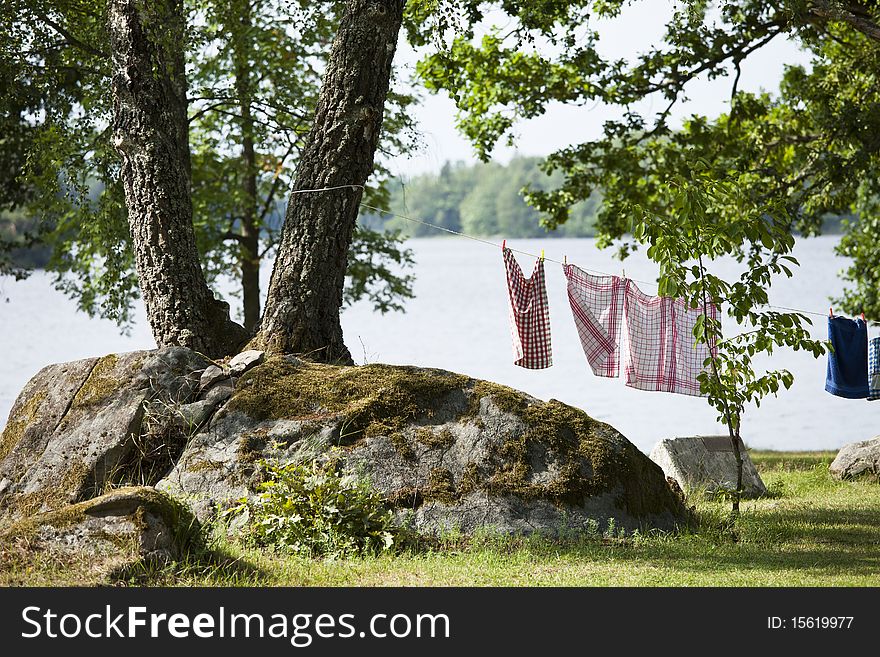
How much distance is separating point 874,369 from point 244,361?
681 cm

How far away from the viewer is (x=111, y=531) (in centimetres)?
479

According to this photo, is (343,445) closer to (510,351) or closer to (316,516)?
(316,516)

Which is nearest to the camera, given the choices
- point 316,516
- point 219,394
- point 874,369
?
point 316,516

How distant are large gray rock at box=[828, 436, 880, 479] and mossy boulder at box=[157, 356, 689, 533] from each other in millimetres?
3601

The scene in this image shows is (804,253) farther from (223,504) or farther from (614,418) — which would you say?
(223,504)

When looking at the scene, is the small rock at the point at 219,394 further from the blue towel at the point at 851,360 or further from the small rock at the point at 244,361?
the blue towel at the point at 851,360

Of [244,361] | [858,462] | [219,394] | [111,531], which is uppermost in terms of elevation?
[244,361]

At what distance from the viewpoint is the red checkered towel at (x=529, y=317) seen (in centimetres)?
838

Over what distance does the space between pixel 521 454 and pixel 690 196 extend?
2.16 metres

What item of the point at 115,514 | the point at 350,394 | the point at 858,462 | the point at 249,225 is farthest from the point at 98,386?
the point at 249,225

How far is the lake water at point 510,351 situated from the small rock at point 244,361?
5.82m

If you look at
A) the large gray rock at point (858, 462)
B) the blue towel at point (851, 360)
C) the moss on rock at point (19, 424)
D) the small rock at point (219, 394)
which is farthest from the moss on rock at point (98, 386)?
the blue towel at point (851, 360)

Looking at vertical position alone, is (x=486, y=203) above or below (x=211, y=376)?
above

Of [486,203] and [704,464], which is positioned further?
[486,203]
